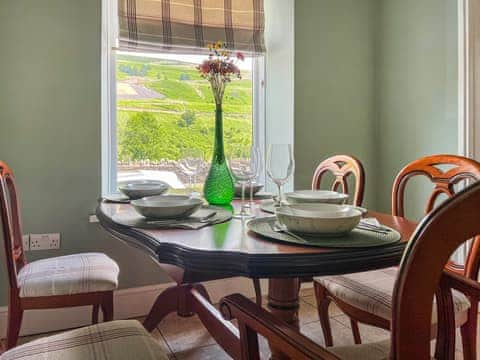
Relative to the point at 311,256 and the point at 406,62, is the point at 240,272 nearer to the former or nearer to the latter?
the point at 311,256

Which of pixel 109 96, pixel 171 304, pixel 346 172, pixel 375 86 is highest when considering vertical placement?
pixel 375 86

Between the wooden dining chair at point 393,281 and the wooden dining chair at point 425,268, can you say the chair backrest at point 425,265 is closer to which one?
the wooden dining chair at point 425,268

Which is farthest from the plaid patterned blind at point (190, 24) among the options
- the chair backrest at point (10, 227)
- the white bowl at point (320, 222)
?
the white bowl at point (320, 222)

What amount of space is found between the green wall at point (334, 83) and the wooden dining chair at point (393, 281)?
1229 millimetres

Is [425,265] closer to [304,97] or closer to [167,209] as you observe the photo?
[167,209]

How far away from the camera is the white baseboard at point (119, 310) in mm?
2211

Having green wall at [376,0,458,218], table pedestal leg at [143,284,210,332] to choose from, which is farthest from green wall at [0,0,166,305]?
green wall at [376,0,458,218]

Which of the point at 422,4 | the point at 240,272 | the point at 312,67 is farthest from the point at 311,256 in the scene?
the point at 422,4

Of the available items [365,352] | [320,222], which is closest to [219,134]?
[320,222]

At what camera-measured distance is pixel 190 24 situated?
2607 mm

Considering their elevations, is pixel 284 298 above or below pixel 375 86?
below

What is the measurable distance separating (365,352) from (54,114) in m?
1.94

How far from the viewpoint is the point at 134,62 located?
8.56ft

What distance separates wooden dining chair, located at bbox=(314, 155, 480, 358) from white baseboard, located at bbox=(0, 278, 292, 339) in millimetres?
1033
